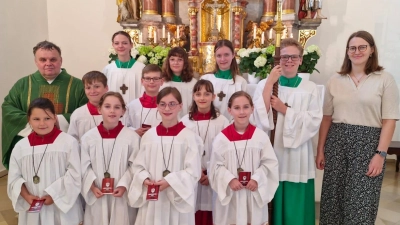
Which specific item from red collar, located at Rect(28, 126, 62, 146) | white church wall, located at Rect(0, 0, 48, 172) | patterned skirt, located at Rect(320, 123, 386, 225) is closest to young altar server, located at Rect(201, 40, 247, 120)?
patterned skirt, located at Rect(320, 123, 386, 225)

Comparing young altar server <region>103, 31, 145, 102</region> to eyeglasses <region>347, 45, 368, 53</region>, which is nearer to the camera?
eyeglasses <region>347, 45, 368, 53</region>

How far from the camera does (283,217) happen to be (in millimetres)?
3219

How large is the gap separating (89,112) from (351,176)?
7.55ft

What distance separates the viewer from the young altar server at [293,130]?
9.95 ft

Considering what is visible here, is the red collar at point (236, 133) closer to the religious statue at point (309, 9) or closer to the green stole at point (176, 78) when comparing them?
the green stole at point (176, 78)

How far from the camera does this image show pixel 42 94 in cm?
341

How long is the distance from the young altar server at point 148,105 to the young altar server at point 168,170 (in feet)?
2.01

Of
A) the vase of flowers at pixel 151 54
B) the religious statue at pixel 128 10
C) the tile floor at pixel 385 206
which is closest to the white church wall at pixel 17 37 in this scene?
the tile floor at pixel 385 206

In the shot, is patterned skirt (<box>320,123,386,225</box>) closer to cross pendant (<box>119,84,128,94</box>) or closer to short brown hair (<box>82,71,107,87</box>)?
short brown hair (<box>82,71,107,87</box>)

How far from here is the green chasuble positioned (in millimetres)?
3311

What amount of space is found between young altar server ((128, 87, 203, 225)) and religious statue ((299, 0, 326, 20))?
4.17m

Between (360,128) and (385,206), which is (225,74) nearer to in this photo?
(360,128)

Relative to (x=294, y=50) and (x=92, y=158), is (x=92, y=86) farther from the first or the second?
(x=294, y=50)

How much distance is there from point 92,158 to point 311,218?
6.62 ft
